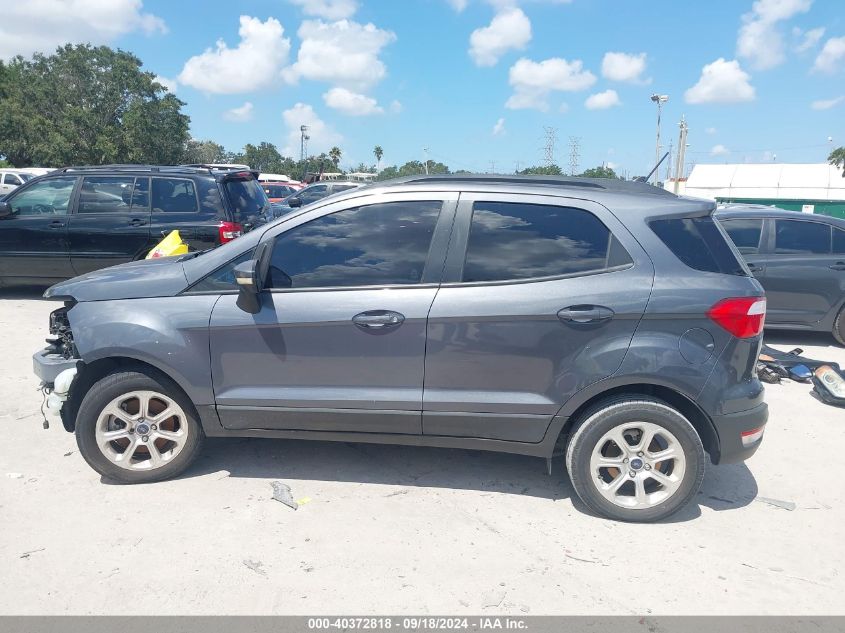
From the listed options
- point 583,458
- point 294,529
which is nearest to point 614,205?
point 583,458

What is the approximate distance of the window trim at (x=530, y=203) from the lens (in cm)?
353

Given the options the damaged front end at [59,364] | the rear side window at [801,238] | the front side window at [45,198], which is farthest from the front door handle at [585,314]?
the front side window at [45,198]

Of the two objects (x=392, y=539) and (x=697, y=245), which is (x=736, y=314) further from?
(x=392, y=539)

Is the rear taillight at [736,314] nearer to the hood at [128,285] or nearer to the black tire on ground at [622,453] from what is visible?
the black tire on ground at [622,453]

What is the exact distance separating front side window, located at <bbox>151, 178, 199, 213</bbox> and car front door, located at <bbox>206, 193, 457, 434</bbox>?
513cm

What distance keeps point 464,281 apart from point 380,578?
5.24 feet

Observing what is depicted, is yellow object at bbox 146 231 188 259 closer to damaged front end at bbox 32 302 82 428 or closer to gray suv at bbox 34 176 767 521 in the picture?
damaged front end at bbox 32 302 82 428

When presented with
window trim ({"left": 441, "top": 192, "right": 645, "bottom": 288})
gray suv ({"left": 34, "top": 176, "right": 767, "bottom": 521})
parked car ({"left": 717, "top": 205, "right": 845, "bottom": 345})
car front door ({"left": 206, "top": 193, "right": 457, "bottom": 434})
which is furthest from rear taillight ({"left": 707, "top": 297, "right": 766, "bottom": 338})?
parked car ({"left": 717, "top": 205, "right": 845, "bottom": 345})

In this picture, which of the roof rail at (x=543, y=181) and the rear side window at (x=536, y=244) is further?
the roof rail at (x=543, y=181)

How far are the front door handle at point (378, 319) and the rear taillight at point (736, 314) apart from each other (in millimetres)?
1669

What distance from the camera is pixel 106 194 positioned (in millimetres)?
8578

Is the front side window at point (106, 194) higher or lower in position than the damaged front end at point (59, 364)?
higher

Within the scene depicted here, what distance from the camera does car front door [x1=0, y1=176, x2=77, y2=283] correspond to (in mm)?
8594

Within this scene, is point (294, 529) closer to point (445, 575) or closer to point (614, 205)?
point (445, 575)
